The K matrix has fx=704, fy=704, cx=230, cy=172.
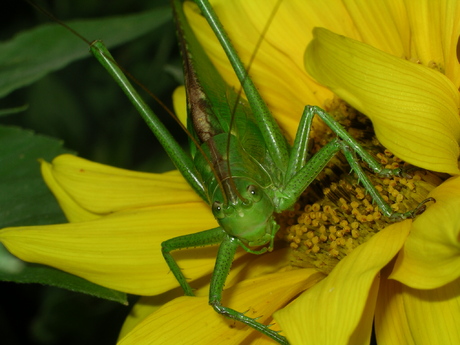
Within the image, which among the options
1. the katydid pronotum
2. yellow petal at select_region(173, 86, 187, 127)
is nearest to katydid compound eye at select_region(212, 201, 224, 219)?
the katydid pronotum

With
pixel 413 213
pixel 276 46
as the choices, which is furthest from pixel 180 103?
pixel 413 213

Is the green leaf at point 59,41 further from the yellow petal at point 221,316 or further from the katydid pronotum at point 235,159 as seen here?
the yellow petal at point 221,316

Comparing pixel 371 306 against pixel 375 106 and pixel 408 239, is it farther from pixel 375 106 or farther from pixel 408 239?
pixel 375 106

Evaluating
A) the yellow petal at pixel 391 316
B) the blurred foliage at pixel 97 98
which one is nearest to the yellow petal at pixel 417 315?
the yellow petal at pixel 391 316

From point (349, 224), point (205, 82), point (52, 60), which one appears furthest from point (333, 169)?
point (52, 60)

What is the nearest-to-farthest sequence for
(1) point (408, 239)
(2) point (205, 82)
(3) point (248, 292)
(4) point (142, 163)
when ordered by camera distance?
(1) point (408, 239) → (3) point (248, 292) → (2) point (205, 82) → (4) point (142, 163)

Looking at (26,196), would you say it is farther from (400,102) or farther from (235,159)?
(400,102)
